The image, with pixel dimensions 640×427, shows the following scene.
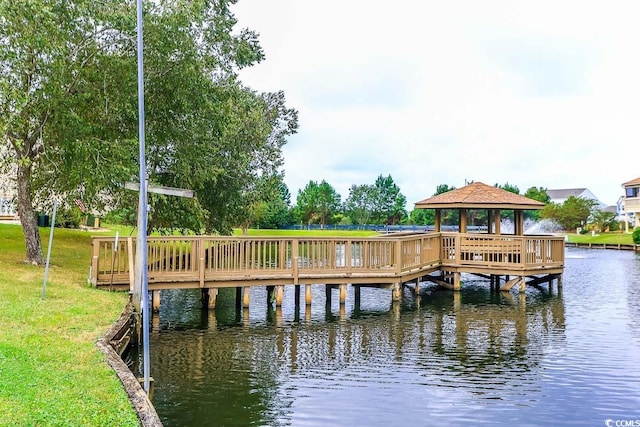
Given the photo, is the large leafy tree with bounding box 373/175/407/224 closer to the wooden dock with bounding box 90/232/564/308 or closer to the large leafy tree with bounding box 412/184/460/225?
the large leafy tree with bounding box 412/184/460/225

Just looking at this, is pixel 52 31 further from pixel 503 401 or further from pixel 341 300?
pixel 503 401

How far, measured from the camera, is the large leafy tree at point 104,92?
505 inches

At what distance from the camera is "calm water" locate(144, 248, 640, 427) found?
7184mm

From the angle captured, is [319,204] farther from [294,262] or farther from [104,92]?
[104,92]

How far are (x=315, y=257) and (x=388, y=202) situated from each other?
60.3 metres

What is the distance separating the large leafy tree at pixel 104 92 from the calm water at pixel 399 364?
467cm

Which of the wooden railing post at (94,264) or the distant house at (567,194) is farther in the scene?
the distant house at (567,194)

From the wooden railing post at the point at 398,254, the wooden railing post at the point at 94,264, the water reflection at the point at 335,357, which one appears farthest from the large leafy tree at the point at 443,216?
the wooden railing post at the point at 94,264

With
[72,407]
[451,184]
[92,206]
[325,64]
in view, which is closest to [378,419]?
[72,407]

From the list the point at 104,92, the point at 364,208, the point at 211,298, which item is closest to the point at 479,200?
the point at 211,298

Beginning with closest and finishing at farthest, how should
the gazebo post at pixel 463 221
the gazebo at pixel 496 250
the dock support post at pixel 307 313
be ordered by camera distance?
the dock support post at pixel 307 313 < the gazebo at pixel 496 250 < the gazebo post at pixel 463 221

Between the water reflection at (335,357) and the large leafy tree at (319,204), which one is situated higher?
the large leafy tree at (319,204)

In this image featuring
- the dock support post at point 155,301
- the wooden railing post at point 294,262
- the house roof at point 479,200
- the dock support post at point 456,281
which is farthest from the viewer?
the house roof at point 479,200

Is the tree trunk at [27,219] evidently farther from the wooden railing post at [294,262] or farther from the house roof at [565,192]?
the house roof at [565,192]
